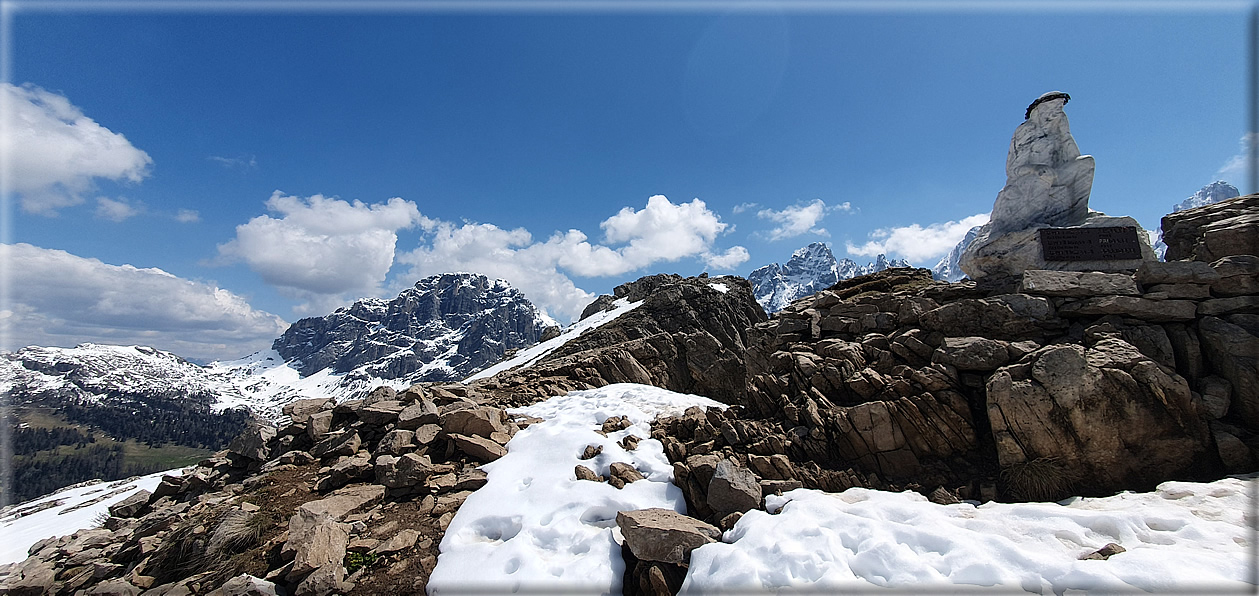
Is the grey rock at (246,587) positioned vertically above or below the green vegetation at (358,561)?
above

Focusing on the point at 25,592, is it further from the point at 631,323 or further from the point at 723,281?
the point at 723,281

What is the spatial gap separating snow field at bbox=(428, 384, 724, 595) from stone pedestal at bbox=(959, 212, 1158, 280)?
18.2 m

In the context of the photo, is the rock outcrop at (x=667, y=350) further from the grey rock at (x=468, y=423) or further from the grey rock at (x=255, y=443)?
the grey rock at (x=255, y=443)

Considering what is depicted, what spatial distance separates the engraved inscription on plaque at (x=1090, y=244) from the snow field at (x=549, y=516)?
22228mm

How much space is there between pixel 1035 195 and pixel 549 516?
3212cm

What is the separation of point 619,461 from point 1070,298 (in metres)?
12.1

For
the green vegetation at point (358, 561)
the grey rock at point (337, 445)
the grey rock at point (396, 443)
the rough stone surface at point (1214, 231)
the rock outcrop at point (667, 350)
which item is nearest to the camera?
the green vegetation at point (358, 561)

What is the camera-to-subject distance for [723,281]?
5412cm

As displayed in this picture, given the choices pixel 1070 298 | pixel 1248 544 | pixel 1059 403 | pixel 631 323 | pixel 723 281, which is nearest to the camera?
pixel 1248 544

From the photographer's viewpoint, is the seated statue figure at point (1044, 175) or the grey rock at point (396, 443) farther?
the seated statue figure at point (1044, 175)

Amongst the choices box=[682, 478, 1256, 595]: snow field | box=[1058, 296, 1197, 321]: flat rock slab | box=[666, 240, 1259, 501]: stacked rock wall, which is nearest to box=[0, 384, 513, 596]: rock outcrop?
box=[666, 240, 1259, 501]: stacked rock wall

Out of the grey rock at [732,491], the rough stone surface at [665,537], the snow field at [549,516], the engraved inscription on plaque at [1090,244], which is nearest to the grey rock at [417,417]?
the snow field at [549,516]

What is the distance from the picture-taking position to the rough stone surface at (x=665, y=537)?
7406 millimetres

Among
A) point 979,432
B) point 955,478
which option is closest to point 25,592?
point 955,478
